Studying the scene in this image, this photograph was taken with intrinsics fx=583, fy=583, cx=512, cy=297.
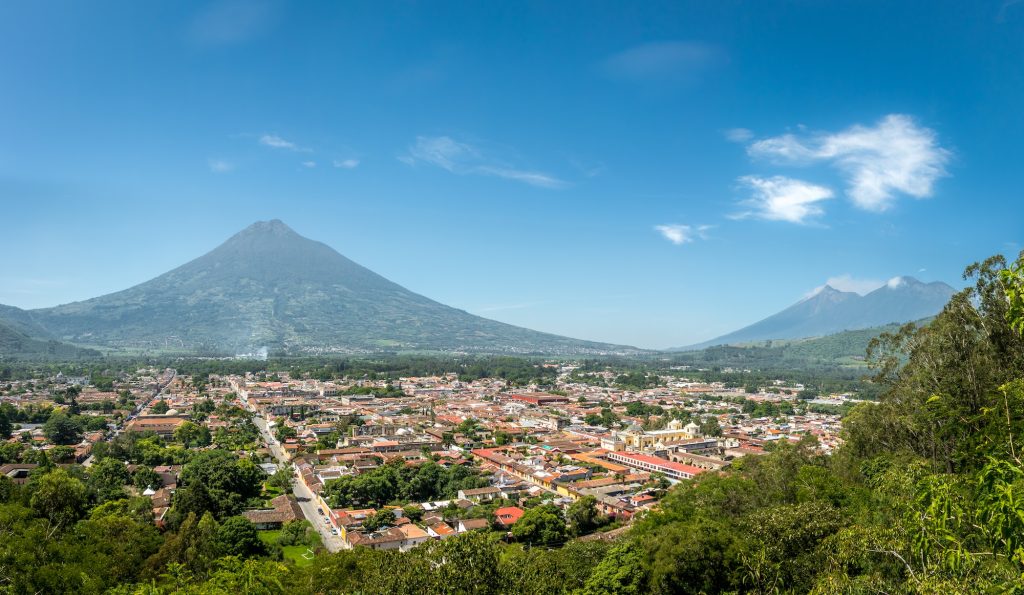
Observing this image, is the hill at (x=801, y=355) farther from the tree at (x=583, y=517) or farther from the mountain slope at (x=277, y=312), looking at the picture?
the tree at (x=583, y=517)

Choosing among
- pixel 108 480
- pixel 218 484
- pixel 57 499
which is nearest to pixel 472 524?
pixel 218 484

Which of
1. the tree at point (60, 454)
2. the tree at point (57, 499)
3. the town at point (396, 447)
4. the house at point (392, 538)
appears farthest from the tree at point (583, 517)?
the tree at point (60, 454)

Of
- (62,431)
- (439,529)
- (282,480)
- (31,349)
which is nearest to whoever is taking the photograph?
(439,529)

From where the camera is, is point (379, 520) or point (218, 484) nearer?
point (379, 520)

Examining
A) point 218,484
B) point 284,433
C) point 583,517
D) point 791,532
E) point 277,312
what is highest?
point 277,312

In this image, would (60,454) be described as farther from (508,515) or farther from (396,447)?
(508,515)

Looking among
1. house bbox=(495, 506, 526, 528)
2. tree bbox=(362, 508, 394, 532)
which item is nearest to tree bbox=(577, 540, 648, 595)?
house bbox=(495, 506, 526, 528)
